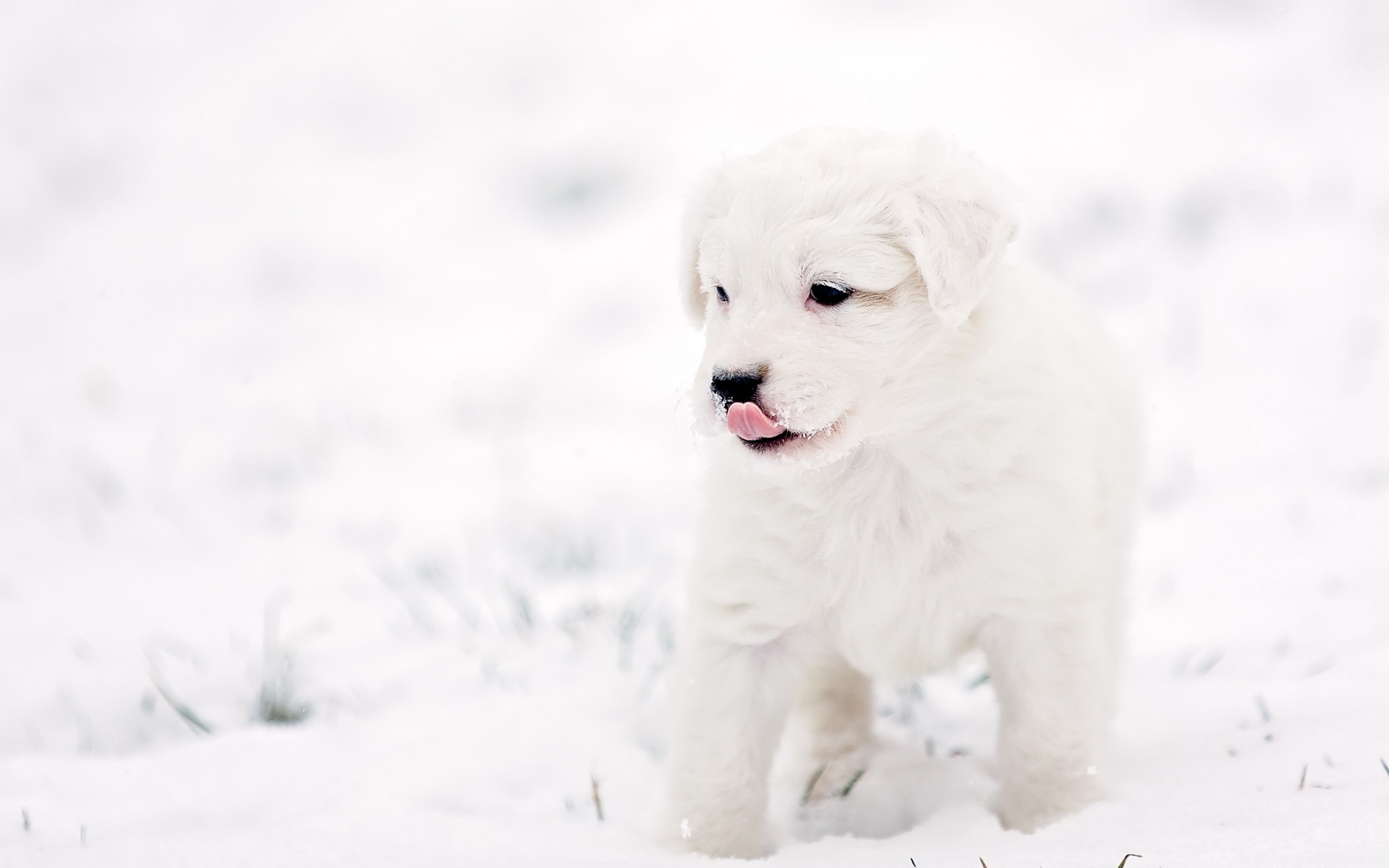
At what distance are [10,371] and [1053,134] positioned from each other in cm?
598

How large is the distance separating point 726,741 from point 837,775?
Result: 1.72 ft

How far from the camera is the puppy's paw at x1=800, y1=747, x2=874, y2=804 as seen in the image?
271cm

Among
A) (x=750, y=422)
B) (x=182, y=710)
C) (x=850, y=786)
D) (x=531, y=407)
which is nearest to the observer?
(x=750, y=422)

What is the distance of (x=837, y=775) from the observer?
284 cm

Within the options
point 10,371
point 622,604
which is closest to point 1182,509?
point 622,604

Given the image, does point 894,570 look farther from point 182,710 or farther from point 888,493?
point 182,710

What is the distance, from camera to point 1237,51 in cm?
749

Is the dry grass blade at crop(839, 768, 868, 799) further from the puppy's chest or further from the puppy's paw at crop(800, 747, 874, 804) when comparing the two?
the puppy's chest

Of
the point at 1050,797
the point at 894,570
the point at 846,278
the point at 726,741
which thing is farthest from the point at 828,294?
the point at 1050,797

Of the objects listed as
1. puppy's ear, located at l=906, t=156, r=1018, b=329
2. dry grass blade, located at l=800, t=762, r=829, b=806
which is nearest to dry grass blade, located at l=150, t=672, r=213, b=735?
dry grass blade, located at l=800, t=762, r=829, b=806

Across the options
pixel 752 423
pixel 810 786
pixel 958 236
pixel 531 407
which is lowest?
pixel 531 407

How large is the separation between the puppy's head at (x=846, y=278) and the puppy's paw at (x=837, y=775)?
87 centimetres

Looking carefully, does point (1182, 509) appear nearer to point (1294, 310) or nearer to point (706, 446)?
point (1294, 310)

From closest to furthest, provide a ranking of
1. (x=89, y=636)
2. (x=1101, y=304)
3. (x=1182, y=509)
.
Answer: (x=89, y=636) < (x=1182, y=509) < (x=1101, y=304)
